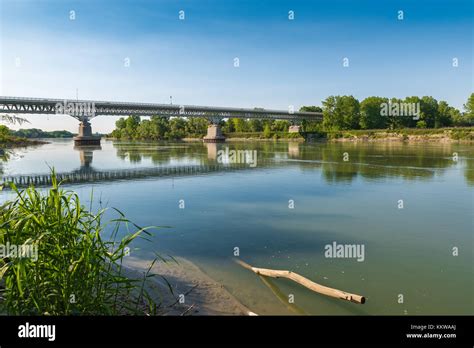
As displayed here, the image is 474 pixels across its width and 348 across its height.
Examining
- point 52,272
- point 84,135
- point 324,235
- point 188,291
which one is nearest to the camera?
point 52,272

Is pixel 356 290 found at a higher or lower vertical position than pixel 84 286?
lower

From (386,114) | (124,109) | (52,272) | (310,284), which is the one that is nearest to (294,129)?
(386,114)

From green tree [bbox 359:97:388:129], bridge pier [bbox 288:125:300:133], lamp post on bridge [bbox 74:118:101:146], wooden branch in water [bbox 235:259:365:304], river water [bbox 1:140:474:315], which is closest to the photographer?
wooden branch in water [bbox 235:259:365:304]

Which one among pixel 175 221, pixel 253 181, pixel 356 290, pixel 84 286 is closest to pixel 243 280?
pixel 356 290

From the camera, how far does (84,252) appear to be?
637 cm

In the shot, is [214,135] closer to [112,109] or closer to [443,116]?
[112,109]

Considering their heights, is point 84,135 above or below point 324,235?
above

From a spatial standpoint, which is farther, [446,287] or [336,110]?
[336,110]

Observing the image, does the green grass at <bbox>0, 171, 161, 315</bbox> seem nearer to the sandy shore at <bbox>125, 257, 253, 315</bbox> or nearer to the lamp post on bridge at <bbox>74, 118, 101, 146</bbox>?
the sandy shore at <bbox>125, 257, 253, 315</bbox>

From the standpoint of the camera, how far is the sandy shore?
327 inches

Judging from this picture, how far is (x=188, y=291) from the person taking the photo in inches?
370

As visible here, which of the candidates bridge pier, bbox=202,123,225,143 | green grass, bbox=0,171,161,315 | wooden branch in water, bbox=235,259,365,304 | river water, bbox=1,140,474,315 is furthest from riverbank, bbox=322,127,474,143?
green grass, bbox=0,171,161,315
